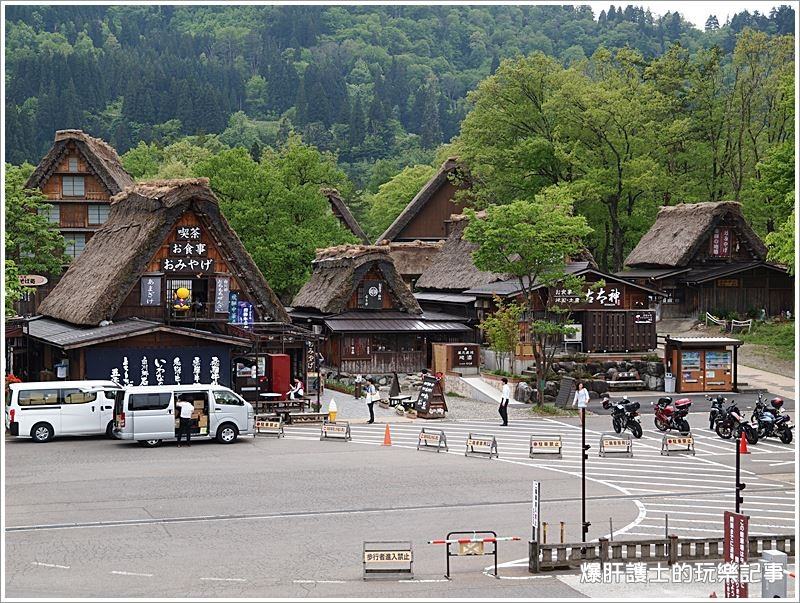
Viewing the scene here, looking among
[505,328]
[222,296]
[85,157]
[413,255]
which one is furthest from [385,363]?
[85,157]

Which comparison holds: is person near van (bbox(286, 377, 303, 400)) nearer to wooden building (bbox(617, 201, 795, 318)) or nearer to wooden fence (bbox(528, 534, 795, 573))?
wooden fence (bbox(528, 534, 795, 573))

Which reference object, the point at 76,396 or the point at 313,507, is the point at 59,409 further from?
the point at 313,507

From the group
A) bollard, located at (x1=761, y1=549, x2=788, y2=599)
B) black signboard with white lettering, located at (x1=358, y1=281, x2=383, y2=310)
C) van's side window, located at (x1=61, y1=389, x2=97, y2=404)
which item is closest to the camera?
bollard, located at (x1=761, y1=549, x2=788, y2=599)

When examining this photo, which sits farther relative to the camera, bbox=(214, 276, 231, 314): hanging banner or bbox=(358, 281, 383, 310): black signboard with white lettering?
bbox=(358, 281, 383, 310): black signboard with white lettering

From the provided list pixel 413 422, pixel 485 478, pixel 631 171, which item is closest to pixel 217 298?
pixel 413 422

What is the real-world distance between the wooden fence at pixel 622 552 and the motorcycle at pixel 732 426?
13491mm

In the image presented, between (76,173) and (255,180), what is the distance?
1189 centimetres

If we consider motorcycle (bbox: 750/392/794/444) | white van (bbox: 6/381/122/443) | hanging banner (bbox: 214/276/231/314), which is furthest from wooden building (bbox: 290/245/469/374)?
motorcycle (bbox: 750/392/794/444)

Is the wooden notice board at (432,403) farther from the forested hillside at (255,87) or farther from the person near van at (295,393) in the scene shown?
the forested hillside at (255,87)

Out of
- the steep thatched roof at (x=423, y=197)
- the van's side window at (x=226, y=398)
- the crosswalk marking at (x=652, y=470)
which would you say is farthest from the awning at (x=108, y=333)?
the steep thatched roof at (x=423, y=197)

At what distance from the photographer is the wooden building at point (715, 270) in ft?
181

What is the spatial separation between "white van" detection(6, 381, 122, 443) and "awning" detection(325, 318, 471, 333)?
54.3 feet

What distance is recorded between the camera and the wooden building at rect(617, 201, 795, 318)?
55031 millimetres

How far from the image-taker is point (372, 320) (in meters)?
47.2
